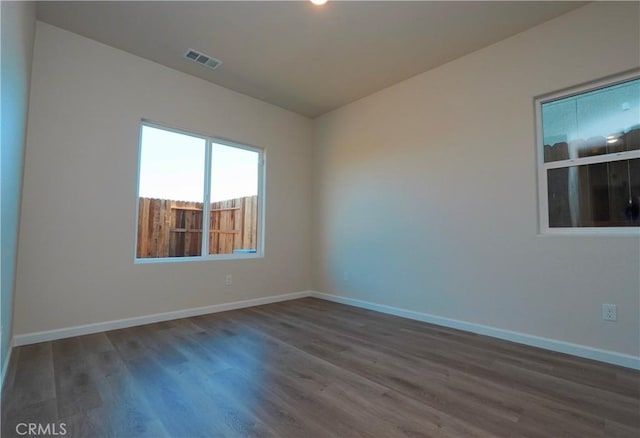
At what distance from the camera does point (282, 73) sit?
3.66m

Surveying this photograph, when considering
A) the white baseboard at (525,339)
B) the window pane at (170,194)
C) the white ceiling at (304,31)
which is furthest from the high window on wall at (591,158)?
the window pane at (170,194)

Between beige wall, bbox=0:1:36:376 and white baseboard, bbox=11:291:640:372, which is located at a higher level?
beige wall, bbox=0:1:36:376

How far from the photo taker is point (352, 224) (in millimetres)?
4340

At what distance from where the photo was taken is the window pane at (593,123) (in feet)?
7.91

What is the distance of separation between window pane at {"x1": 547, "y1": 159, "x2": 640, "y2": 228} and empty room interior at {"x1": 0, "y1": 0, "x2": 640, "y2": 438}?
0.01 meters

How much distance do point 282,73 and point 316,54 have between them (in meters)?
0.57

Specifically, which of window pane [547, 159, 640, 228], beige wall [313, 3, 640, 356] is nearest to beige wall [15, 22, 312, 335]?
beige wall [313, 3, 640, 356]

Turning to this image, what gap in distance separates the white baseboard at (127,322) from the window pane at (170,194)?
26.3 inches

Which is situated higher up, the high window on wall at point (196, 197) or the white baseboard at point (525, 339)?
the high window on wall at point (196, 197)

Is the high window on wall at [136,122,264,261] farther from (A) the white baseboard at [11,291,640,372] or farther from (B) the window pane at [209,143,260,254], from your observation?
(A) the white baseboard at [11,291,640,372]

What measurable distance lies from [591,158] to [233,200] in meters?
3.85

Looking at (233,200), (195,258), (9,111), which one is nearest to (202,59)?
(233,200)

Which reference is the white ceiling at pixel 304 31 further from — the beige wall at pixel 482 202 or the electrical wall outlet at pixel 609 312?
the electrical wall outlet at pixel 609 312
